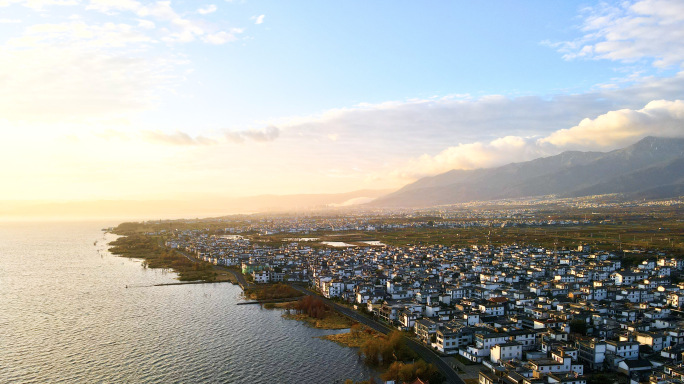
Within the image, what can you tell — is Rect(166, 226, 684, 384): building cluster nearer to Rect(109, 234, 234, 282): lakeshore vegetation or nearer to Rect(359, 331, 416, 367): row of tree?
Rect(359, 331, 416, 367): row of tree

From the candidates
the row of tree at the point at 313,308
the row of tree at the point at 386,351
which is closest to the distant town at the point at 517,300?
the row of tree at the point at 386,351

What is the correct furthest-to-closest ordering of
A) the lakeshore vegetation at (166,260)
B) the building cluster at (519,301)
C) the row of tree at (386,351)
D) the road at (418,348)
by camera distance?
→ the lakeshore vegetation at (166,260) → the row of tree at (386,351) → the building cluster at (519,301) → the road at (418,348)

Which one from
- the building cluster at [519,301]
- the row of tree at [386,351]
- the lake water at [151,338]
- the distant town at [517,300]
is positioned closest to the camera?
the distant town at [517,300]

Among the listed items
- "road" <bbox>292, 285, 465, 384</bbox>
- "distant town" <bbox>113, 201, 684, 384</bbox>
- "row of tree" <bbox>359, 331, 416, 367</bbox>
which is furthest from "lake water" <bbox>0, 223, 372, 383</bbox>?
"distant town" <bbox>113, 201, 684, 384</bbox>

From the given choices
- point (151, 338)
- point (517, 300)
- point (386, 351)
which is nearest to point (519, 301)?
point (517, 300)

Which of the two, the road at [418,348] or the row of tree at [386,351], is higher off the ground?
the row of tree at [386,351]

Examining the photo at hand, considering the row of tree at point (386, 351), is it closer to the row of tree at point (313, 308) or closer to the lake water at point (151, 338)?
the lake water at point (151, 338)

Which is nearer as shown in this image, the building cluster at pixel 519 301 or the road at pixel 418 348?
the road at pixel 418 348
